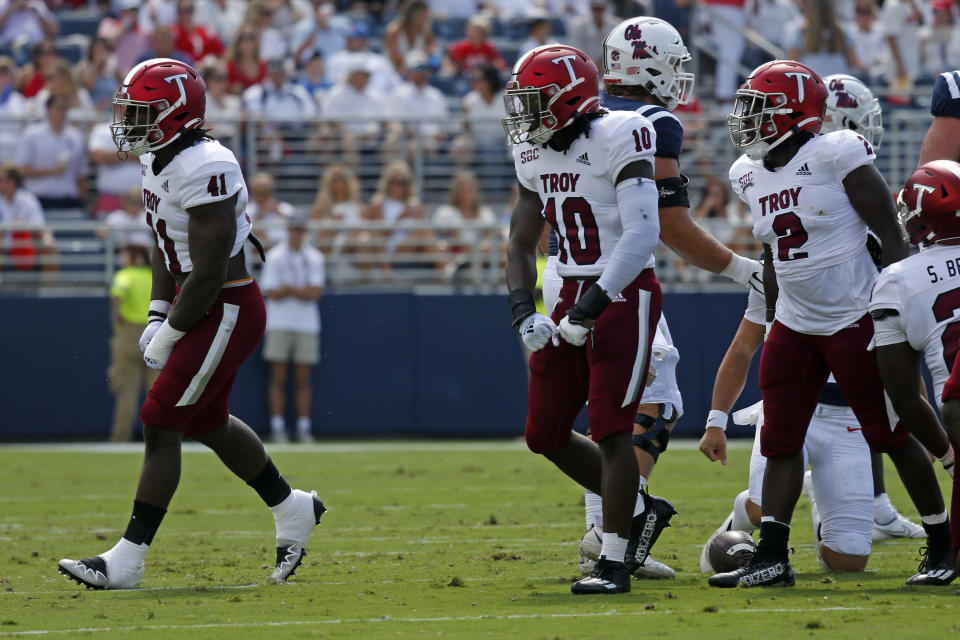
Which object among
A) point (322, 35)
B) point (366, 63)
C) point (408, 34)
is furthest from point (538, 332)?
point (322, 35)

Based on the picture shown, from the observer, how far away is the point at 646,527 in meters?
5.17

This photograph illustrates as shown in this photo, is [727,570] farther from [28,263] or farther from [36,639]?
[28,263]

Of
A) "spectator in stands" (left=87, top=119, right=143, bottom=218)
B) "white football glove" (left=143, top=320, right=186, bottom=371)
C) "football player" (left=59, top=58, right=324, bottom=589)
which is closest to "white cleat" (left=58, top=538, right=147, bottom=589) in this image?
"football player" (left=59, top=58, right=324, bottom=589)

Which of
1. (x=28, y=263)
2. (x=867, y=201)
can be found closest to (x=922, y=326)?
(x=867, y=201)

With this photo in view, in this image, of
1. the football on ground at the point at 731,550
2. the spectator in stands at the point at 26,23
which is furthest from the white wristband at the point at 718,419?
the spectator in stands at the point at 26,23

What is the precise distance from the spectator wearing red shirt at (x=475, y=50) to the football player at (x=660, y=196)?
29.8 feet

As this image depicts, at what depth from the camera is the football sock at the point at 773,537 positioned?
4.97 meters

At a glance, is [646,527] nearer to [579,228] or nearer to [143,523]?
[579,228]

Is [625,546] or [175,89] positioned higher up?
[175,89]

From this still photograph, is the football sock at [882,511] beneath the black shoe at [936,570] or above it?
beneath

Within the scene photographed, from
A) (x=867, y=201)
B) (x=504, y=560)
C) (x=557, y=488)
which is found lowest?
(x=557, y=488)

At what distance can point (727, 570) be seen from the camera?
5320 millimetres

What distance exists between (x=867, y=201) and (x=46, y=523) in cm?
472

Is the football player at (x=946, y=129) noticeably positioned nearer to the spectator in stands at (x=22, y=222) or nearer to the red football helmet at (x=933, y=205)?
the red football helmet at (x=933, y=205)
